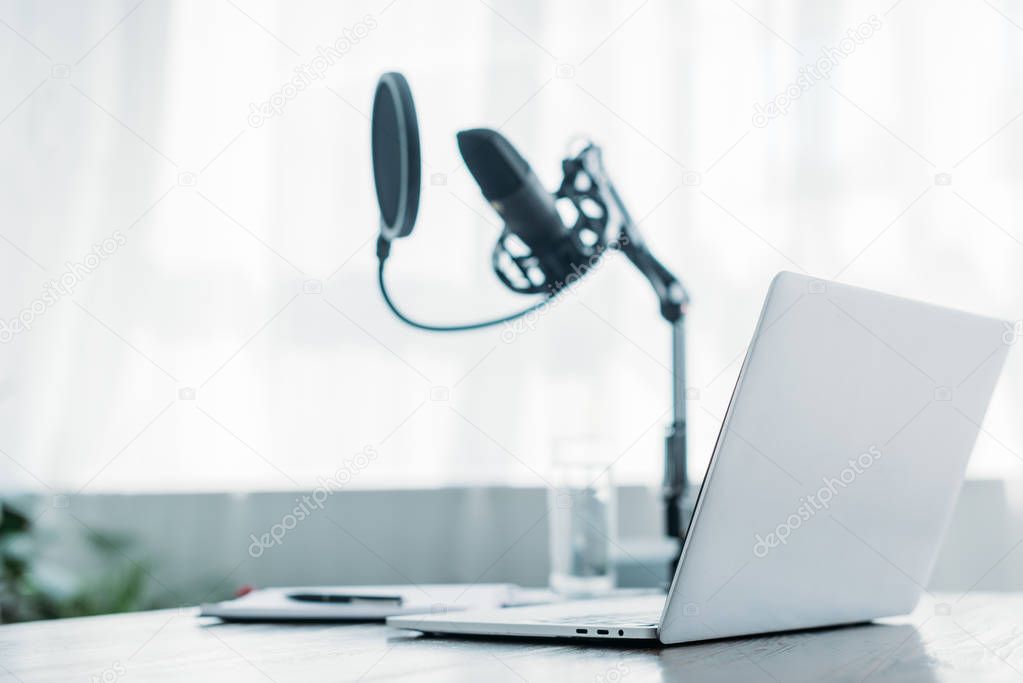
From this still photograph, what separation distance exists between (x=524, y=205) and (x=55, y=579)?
4.52 feet

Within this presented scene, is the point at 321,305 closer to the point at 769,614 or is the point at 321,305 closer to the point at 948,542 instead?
the point at 948,542

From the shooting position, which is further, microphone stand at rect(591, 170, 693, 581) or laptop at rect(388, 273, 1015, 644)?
microphone stand at rect(591, 170, 693, 581)

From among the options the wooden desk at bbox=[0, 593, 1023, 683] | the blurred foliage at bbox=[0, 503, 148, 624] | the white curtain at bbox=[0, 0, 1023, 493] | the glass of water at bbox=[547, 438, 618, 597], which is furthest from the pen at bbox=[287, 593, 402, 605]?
the blurred foliage at bbox=[0, 503, 148, 624]

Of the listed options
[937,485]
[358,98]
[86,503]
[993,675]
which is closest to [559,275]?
[937,485]

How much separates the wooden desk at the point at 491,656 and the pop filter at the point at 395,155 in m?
0.45

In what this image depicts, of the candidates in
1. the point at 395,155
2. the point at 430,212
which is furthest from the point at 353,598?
the point at 430,212

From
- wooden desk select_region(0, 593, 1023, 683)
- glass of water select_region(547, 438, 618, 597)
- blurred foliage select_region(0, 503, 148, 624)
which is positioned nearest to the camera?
wooden desk select_region(0, 593, 1023, 683)

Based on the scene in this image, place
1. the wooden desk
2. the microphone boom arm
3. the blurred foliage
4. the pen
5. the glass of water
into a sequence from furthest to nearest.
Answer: the blurred foliage < the glass of water < the microphone boom arm < the pen < the wooden desk

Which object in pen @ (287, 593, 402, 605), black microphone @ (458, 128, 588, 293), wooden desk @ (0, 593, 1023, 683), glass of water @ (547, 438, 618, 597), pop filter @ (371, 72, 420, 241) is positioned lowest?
wooden desk @ (0, 593, 1023, 683)

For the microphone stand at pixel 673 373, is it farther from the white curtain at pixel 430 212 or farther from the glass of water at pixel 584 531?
the white curtain at pixel 430 212

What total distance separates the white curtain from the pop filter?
33.0 inches

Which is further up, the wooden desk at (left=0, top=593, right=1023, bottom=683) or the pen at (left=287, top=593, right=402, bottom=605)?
the pen at (left=287, top=593, right=402, bottom=605)

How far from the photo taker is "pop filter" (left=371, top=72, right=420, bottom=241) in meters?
1.02

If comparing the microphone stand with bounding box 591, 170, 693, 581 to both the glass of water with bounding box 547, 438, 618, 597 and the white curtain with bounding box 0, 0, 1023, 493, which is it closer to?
the glass of water with bounding box 547, 438, 618, 597
